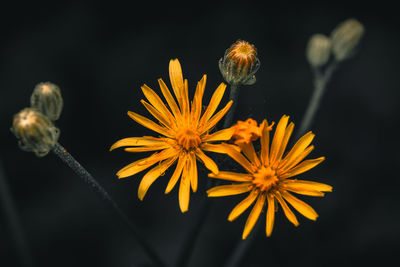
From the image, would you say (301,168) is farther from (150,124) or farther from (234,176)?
(150,124)

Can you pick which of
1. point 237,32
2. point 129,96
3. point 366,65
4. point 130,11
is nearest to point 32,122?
point 129,96

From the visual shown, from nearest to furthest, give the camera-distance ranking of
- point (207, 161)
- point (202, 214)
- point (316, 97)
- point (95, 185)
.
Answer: point (95, 185) → point (207, 161) → point (202, 214) → point (316, 97)

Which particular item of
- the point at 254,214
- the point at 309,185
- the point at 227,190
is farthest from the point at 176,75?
the point at 309,185

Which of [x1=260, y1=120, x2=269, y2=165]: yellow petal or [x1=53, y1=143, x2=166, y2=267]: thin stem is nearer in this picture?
[x1=53, y1=143, x2=166, y2=267]: thin stem

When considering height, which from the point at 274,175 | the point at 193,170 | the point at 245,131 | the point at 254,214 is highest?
the point at 193,170

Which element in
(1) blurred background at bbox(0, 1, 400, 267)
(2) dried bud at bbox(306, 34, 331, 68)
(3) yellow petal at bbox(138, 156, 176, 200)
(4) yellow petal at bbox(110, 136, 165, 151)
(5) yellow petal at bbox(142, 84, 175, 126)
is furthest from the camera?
(1) blurred background at bbox(0, 1, 400, 267)

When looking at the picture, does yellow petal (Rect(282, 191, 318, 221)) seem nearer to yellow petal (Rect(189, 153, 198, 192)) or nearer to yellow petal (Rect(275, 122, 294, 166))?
yellow petal (Rect(275, 122, 294, 166))

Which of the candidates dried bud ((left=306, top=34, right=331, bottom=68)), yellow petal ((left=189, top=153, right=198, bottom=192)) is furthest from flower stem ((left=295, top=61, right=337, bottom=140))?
yellow petal ((left=189, top=153, right=198, bottom=192))
